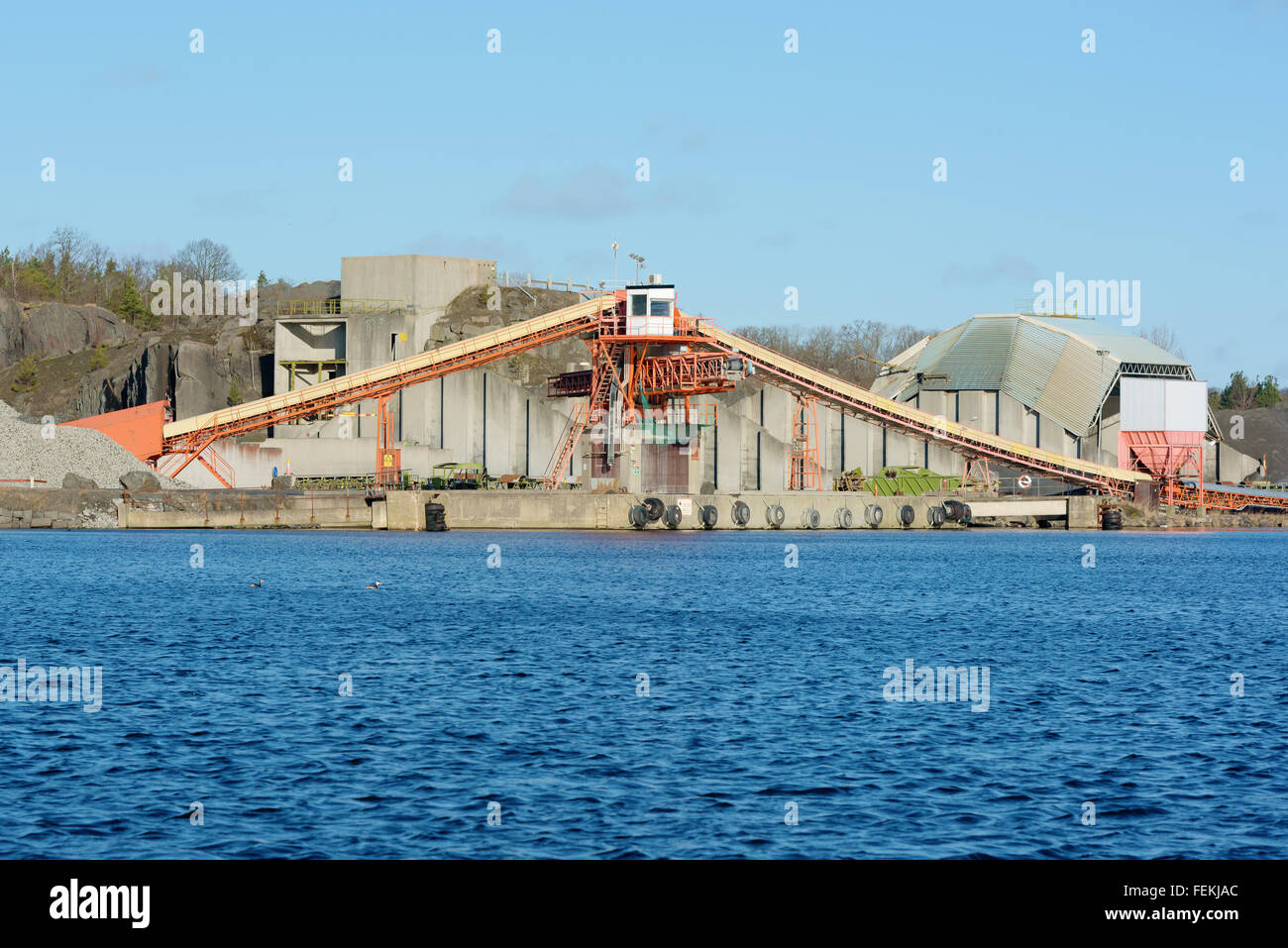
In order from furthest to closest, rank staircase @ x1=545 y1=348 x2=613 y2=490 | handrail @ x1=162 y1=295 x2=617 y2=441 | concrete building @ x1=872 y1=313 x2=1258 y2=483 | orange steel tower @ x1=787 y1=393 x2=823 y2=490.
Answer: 1. concrete building @ x1=872 y1=313 x2=1258 y2=483
2. orange steel tower @ x1=787 y1=393 x2=823 y2=490
3. handrail @ x1=162 y1=295 x2=617 y2=441
4. staircase @ x1=545 y1=348 x2=613 y2=490

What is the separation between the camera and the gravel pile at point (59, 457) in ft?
285

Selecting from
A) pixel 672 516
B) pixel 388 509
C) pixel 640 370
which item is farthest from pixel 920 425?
pixel 388 509

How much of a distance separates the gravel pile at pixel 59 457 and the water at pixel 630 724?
1330 inches

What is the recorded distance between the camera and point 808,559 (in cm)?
7369

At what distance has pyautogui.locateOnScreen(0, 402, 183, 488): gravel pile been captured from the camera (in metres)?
86.8

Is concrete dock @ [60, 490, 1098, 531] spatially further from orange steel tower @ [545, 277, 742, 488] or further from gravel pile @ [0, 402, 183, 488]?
orange steel tower @ [545, 277, 742, 488]

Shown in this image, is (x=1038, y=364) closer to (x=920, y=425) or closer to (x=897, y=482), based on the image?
(x=920, y=425)

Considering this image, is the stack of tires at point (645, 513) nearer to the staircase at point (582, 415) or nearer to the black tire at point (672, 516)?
the black tire at point (672, 516)

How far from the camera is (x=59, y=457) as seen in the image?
87.3 m

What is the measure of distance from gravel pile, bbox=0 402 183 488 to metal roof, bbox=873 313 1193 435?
214ft

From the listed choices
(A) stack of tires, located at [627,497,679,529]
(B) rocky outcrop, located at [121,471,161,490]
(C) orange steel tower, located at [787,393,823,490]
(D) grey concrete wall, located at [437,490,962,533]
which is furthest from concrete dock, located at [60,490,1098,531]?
(C) orange steel tower, located at [787,393,823,490]
